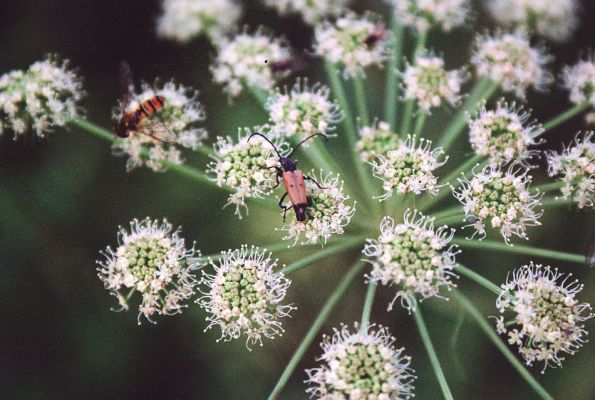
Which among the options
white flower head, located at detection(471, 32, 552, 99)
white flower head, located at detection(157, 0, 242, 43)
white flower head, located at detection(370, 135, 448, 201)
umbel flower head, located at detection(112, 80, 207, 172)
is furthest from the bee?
white flower head, located at detection(471, 32, 552, 99)

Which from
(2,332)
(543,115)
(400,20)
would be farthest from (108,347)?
(543,115)

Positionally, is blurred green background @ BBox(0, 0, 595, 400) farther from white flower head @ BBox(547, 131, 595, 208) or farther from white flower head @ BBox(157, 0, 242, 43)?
white flower head @ BBox(547, 131, 595, 208)

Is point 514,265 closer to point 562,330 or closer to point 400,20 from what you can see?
point 562,330

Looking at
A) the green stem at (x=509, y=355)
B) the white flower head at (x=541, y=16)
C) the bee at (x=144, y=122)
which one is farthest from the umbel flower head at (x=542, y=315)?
the white flower head at (x=541, y=16)

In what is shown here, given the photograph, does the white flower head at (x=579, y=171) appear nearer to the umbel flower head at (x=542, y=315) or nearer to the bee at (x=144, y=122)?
the umbel flower head at (x=542, y=315)

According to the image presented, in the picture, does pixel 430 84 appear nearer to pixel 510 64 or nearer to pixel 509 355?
pixel 510 64

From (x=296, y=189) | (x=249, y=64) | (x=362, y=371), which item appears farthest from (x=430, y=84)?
(x=362, y=371)

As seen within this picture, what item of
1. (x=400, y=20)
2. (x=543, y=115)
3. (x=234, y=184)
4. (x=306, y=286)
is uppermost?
(x=543, y=115)
